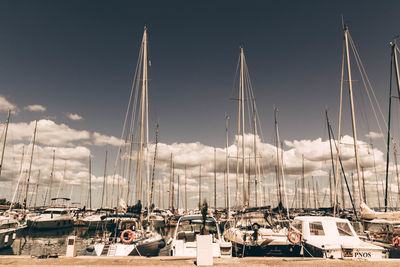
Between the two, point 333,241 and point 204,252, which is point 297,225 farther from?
point 204,252

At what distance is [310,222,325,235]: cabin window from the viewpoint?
17.8 meters

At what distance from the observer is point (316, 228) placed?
18.0 m

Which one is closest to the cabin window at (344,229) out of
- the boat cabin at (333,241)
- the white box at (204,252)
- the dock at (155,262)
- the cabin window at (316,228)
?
the boat cabin at (333,241)

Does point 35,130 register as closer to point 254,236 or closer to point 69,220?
point 69,220

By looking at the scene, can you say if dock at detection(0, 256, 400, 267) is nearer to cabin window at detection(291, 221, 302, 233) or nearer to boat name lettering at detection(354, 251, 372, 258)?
boat name lettering at detection(354, 251, 372, 258)

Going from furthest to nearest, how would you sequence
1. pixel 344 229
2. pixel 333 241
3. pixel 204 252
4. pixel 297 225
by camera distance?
1. pixel 297 225
2. pixel 344 229
3. pixel 333 241
4. pixel 204 252

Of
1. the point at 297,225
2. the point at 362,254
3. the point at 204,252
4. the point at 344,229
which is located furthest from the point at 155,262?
the point at 344,229

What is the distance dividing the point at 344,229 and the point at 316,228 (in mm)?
1698

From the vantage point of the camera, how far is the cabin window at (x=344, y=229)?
17.4 meters

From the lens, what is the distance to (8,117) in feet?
137

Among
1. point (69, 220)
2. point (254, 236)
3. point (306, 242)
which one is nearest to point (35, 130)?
point (69, 220)

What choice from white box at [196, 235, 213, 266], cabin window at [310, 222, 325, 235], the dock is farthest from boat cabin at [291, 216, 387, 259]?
white box at [196, 235, 213, 266]

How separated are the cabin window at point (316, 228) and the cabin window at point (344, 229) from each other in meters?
1.07

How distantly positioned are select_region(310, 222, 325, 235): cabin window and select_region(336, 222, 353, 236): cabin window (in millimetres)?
1066
